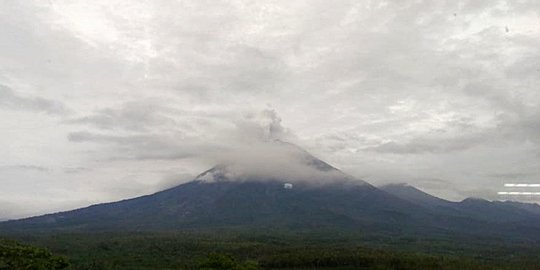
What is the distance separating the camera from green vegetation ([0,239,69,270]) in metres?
45.1

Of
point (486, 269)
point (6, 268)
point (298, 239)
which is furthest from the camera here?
point (298, 239)

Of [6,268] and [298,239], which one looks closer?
[6,268]

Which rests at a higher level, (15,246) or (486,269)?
(15,246)

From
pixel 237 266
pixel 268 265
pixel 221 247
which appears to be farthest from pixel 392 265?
pixel 237 266

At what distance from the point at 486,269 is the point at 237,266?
246 feet

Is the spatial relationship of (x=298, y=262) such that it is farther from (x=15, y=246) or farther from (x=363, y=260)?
(x=15, y=246)

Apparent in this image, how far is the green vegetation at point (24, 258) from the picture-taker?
148ft

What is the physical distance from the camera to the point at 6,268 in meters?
44.8

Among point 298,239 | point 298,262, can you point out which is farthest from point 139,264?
point 298,239

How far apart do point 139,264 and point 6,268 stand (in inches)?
2837

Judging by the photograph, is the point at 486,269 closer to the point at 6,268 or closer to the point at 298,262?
the point at 298,262

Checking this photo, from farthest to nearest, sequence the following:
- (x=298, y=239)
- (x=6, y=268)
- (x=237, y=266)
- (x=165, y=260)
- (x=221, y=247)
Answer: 1. (x=298, y=239)
2. (x=221, y=247)
3. (x=165, y=260)
4. (x=237, y=266)
5. (x=6, y=268)

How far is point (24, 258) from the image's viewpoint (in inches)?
1802

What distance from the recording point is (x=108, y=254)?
13300cm
